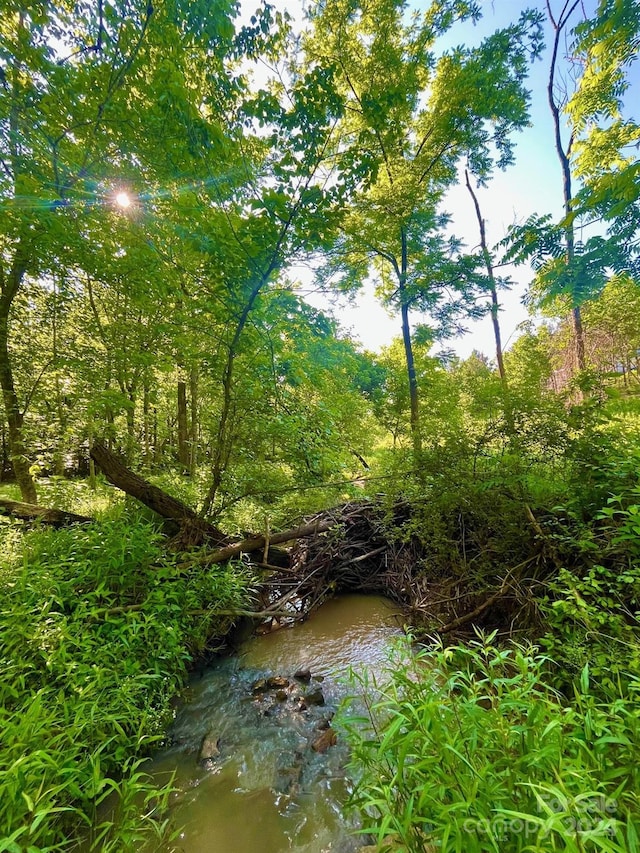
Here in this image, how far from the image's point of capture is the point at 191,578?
3.32m

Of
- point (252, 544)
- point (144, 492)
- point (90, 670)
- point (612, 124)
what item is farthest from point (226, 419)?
point (612, 124)

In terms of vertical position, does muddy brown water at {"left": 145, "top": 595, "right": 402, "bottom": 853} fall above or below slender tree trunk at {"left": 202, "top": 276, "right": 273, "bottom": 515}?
below

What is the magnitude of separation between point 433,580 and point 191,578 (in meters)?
2.83

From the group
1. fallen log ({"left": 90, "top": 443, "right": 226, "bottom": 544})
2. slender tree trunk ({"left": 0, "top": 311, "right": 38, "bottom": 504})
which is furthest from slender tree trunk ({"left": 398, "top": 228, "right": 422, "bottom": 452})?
slender tree trunk ({"left": 0, "top": 311, "right": 38, "bottom": 504})

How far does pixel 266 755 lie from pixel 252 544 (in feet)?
7.25

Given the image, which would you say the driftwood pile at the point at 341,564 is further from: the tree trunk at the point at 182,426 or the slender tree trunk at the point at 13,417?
the tree trunk at the point at 182,426

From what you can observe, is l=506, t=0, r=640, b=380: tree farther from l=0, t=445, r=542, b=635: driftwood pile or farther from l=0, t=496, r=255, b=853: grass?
l=0, t=496, r=255, b=853: grass

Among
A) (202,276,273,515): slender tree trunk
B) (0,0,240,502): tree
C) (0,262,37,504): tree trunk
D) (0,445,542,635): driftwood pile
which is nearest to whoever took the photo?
(0,0,240,502): tree

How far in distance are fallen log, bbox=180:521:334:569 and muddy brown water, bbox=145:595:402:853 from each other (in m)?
1.04

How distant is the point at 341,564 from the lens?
15.2ft

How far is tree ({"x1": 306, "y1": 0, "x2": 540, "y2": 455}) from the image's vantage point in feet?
17.5

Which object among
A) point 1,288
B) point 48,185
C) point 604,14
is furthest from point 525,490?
point 1,288

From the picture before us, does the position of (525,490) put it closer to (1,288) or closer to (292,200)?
(292,200)

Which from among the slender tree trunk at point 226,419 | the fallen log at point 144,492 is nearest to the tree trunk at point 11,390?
the fallen log at point 144,492
